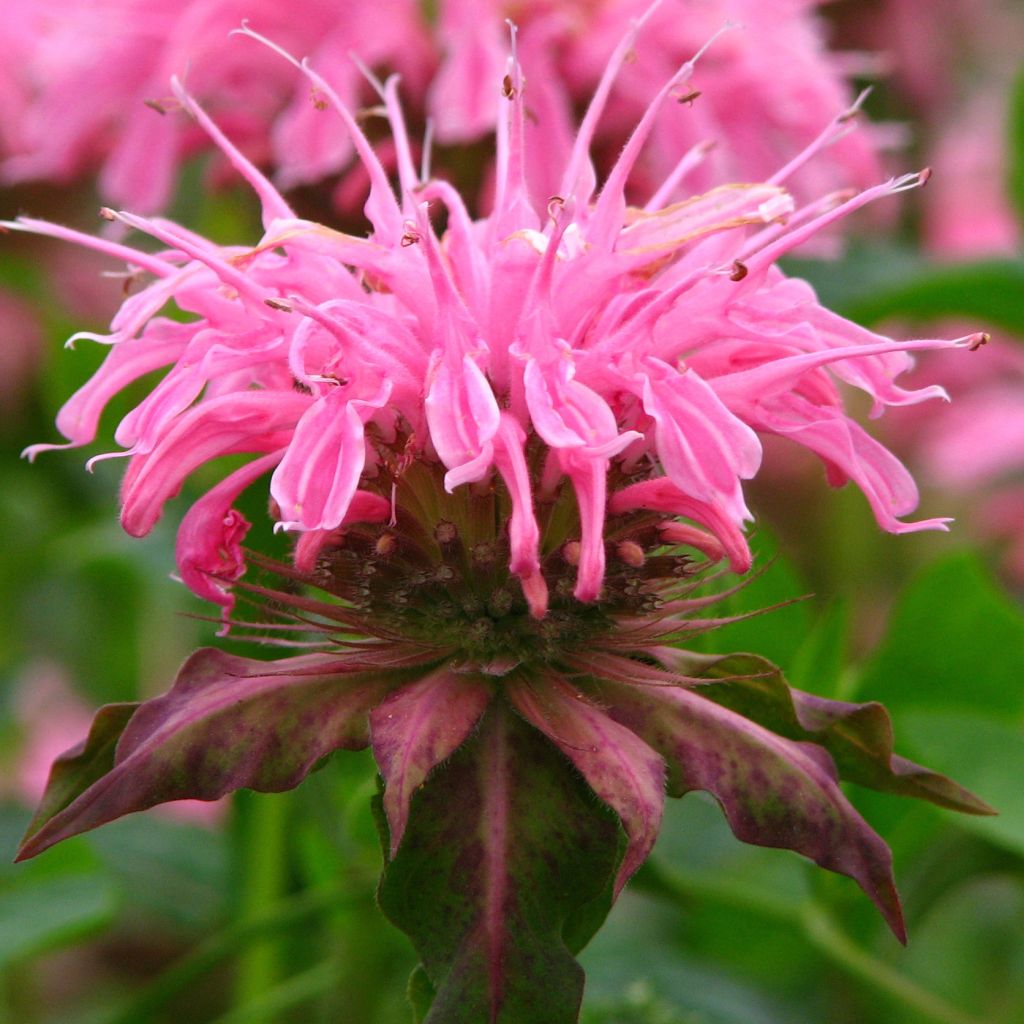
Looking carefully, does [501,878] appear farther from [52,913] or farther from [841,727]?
[52,913]

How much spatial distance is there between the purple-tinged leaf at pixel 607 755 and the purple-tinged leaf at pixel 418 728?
27mm

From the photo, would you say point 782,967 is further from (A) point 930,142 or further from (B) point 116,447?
(A) point 930,142

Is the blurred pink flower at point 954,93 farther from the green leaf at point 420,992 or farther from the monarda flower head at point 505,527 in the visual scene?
the green leaf at point 420,992

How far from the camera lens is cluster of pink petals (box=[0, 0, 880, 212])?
131cm

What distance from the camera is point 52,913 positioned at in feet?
3.39

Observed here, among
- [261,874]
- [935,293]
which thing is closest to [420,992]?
[261,874]

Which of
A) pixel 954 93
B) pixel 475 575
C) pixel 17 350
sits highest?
pixel 954 93

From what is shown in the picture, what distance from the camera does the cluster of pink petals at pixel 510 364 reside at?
68 centimetres

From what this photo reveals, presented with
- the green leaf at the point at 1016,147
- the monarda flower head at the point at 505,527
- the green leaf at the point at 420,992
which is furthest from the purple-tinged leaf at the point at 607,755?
the green leaf at the point at 1016,147

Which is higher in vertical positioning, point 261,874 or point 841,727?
point 841,727

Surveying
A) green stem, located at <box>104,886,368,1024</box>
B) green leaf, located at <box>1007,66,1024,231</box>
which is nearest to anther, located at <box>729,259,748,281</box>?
green stem, located at <box>104,886,368,1024</box>

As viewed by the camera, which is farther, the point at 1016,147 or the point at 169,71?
the point at 1016,147

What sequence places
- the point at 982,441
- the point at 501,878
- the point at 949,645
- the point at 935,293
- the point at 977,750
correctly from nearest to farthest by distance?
the point at 501,878, the point at 977,750, the point at 949,645, the point at 935,293, the point at 982,441

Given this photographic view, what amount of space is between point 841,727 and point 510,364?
0.82 feet
